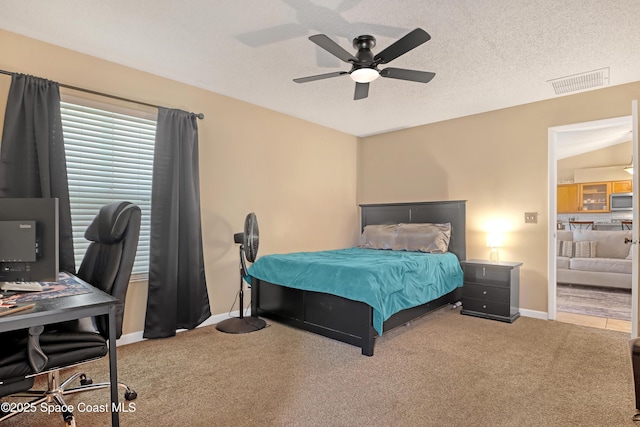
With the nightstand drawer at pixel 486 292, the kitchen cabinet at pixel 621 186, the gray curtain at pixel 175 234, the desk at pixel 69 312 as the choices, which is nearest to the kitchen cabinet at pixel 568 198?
the kitchen cabinet at pixel 621 186

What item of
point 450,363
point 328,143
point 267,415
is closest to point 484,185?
point 328,143

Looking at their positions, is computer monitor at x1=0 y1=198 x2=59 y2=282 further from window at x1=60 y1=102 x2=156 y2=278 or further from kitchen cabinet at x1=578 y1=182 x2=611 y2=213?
kitchen cabinet at x1=578 y1=182 x2=611 y2=213

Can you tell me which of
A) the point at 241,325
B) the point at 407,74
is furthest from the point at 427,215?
the point at 241,325

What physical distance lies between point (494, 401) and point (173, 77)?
12.6 feet

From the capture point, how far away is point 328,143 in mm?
5230

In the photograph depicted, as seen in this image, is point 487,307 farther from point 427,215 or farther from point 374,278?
point 374,278

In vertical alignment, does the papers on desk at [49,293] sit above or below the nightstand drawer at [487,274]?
above

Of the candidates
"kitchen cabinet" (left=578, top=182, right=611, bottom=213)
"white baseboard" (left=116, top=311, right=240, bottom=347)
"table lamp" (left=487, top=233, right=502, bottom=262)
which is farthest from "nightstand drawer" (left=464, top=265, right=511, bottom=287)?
"kitchen cabinet" (left=578, top=182, right=611, bottom=213)

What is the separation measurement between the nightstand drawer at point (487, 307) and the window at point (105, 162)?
3.59 m

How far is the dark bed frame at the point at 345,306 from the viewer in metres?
2.91

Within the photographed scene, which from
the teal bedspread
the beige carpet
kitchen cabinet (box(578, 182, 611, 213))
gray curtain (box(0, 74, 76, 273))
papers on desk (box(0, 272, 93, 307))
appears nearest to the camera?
papers on desk (box(0, 272, 93, 307))

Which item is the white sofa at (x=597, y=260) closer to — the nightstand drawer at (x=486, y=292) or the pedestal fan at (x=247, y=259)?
the nightstand drawer at (x=486, y=292)

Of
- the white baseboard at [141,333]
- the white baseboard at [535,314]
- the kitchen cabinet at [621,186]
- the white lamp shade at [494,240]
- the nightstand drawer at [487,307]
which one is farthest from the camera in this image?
the kitchen cabinet at [621,186]

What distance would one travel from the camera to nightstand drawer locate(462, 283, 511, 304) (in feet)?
12.4
